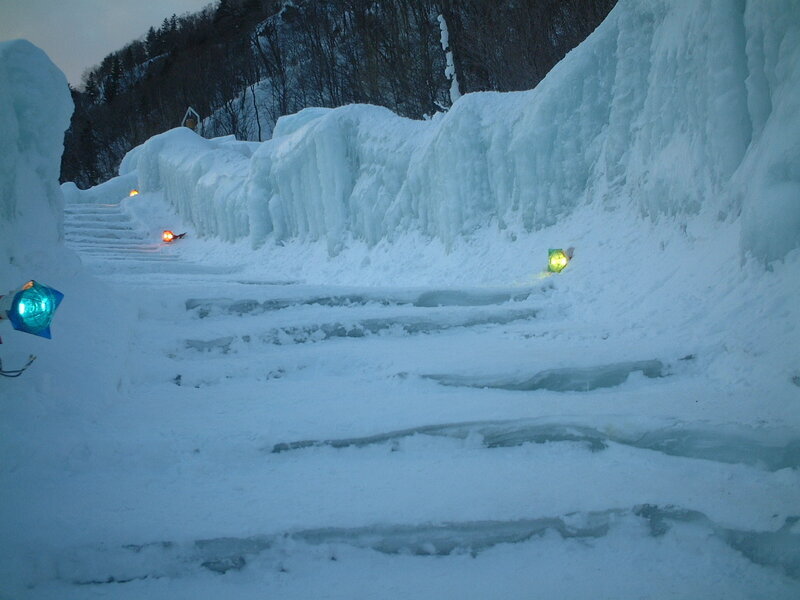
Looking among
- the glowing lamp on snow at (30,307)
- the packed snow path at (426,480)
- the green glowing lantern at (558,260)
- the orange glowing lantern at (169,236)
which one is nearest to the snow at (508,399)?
the packed snow path at (426,480)

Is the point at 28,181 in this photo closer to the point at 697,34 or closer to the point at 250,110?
the point at 697,34

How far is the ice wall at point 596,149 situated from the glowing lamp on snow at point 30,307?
12.9 feet

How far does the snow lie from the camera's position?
1872 millimetres

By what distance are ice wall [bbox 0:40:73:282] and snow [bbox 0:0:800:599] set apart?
39 millimetres

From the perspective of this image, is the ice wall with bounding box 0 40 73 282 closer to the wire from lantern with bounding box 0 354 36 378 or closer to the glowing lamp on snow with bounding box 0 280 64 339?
the wire from lantern with bounding box 0 354 36 378

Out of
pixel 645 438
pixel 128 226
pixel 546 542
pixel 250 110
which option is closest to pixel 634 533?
pixel 546 542

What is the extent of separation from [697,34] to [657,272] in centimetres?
202

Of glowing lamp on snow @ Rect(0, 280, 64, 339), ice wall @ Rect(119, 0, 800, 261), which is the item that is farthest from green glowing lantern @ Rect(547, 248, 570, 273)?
glowing lamp on snow @ Rect(0, 280, 64, 339)

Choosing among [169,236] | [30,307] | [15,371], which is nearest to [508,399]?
[30,307]

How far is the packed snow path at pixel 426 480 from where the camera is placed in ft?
6.01

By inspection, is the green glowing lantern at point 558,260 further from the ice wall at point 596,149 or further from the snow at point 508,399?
the ice wall at point 596,149

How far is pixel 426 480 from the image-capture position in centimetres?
223

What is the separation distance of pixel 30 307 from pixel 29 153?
6.67 feet

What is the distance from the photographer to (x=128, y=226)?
15.6 meters
